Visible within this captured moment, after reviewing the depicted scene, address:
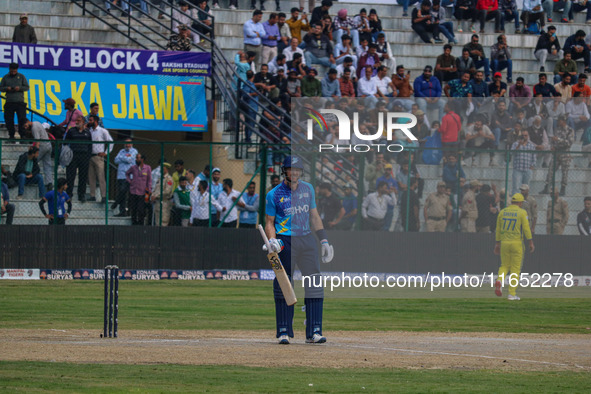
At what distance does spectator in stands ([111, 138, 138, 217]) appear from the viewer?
24672mm

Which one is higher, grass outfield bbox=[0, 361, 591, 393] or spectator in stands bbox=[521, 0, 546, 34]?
spectator in stands bbox=[521, 0, 546, 34]

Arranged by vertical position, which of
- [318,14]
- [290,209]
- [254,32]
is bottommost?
[290,209]

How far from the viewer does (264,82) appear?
28.2 m

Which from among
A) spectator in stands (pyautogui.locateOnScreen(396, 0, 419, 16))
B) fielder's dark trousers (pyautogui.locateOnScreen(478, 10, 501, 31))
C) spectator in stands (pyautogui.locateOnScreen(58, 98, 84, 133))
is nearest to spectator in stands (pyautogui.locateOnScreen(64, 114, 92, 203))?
spectator in stands (pyautogui.locateOnScreen(58, 98, 84, 133))

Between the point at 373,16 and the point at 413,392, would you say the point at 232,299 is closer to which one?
the point at 413,392

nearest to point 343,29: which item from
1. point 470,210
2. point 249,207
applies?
point 249,207

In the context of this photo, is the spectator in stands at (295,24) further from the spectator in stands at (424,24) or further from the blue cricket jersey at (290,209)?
the blue cricket jersey at (290,209)

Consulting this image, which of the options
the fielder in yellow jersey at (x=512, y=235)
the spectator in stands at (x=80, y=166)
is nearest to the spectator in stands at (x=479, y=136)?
the fielder in yellow jersey at (x=512, y=235)

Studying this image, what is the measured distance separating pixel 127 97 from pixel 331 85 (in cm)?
539

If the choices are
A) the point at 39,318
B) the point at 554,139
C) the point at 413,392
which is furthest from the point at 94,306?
the point at 554,139

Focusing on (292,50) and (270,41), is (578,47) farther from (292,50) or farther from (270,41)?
(270,41)

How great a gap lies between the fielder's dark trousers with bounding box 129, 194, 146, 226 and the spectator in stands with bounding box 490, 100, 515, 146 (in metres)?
8.29

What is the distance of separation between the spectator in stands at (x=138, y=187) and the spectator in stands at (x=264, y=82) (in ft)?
15.3

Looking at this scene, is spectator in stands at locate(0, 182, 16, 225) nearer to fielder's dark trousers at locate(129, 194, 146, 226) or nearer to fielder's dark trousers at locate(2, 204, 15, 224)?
fielder's dark trousers at locate(2, 204, 15, 224)
